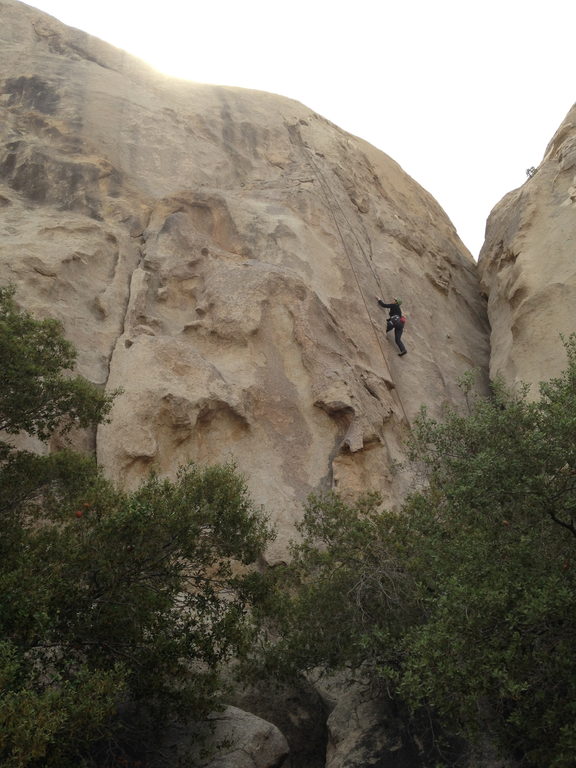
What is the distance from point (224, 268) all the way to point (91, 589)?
14.3 meters

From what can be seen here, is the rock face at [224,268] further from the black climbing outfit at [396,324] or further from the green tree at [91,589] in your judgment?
the green tree at [91,589]

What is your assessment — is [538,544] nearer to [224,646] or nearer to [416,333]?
[224,646]

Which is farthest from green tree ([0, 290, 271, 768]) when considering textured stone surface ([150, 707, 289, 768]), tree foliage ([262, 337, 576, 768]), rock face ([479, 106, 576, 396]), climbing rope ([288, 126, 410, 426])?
rock face ([479, 106, 576, 396])

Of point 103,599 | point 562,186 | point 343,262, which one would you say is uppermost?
point 562,186

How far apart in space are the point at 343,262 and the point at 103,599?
729 inches

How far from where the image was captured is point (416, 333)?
2745cm

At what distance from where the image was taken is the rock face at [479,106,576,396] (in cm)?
2281

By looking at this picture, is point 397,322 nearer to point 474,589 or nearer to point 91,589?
point 474,589


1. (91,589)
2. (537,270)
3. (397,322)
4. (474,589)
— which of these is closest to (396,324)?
(397,322)

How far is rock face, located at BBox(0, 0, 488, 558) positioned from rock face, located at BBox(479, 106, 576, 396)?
2203 millimetres

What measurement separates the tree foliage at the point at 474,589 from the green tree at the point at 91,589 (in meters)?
2.02

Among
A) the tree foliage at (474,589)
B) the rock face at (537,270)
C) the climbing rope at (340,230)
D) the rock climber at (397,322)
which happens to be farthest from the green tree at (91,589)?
the rock climber at (397,322)

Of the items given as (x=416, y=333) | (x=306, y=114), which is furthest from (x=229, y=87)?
(x=416, y=333)

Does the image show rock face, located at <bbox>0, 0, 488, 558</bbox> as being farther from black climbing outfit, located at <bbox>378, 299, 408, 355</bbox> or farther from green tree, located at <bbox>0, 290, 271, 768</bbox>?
green tree, located at <bbox>0, 290, 271, 768</bbox>
